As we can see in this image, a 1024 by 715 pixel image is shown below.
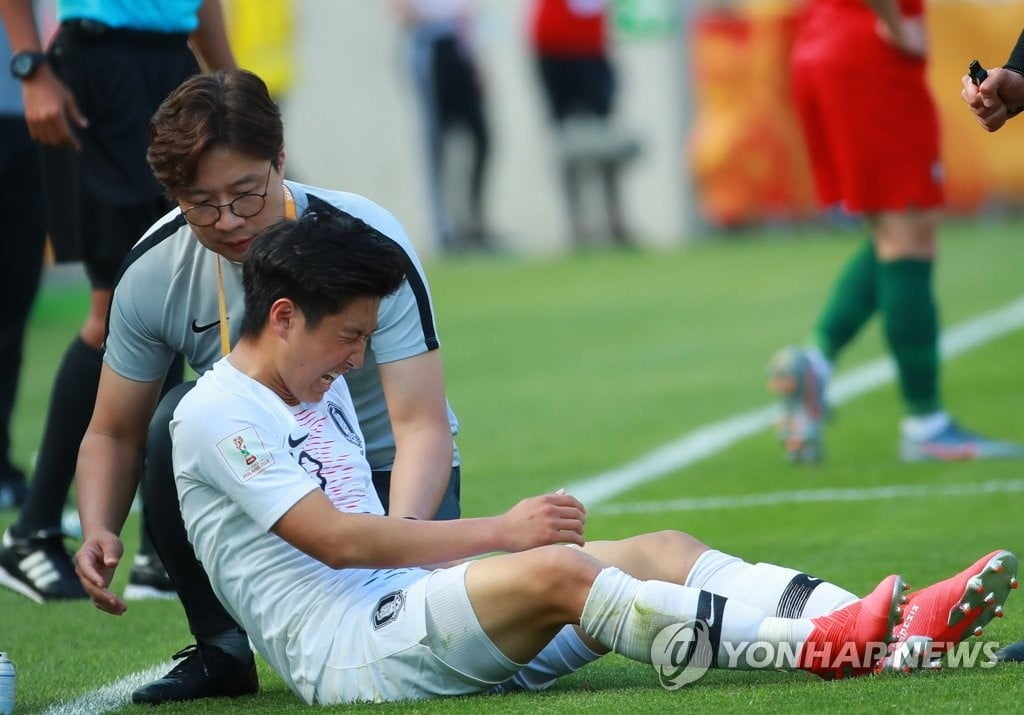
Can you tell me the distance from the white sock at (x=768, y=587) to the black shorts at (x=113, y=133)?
6.70 ft

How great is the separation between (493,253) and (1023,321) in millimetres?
8229

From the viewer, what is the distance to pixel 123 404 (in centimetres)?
392

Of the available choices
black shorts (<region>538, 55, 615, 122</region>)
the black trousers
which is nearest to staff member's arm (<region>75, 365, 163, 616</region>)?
the black trousers

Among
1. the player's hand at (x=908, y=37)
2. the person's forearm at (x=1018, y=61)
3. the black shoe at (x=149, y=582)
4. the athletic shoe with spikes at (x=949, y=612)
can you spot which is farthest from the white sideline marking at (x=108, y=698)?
the player's hand at (x=908, y=37)

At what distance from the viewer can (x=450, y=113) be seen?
57.0 ft

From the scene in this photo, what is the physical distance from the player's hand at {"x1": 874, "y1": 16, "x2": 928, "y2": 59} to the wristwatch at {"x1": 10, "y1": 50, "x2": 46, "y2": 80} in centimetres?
295

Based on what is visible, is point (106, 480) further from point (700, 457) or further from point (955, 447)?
point (955, 447)

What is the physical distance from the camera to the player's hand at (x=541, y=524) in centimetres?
330

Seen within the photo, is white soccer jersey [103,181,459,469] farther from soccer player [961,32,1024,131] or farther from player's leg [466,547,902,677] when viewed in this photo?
soccer player [961,32,1024,131]

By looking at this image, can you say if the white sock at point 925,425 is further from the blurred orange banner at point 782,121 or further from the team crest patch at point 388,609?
the blurred orange banner at point 782,121

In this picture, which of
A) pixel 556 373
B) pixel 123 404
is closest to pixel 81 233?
pixel 123 404

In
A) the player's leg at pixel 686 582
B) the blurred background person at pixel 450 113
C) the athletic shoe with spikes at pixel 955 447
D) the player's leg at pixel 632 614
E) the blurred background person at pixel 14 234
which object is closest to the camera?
the player's leg at pixel 632 614

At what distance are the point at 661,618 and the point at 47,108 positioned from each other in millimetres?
2360

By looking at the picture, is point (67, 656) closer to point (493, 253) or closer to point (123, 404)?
point (123, 404)
